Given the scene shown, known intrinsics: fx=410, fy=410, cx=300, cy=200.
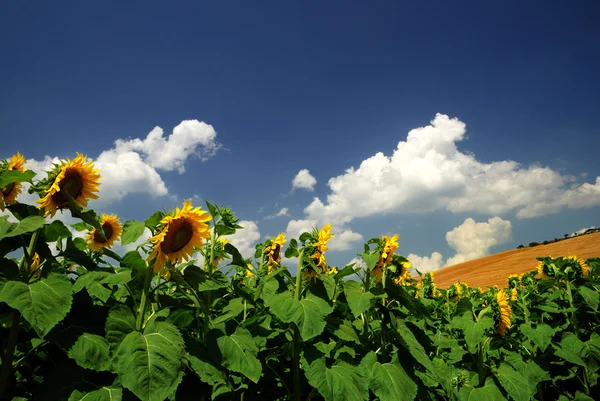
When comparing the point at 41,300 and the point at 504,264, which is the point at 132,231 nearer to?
the point at 41,300

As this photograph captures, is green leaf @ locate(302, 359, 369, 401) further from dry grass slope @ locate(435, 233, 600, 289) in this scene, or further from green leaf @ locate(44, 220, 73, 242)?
dry grass slope @ locate(435, 233, 600, 289)

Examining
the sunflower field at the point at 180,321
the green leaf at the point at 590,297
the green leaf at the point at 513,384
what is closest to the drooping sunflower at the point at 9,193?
the sunflower field at the point at 180,321

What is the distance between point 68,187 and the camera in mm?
2783

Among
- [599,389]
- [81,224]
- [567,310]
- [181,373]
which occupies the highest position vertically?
[81,224]

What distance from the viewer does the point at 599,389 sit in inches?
240

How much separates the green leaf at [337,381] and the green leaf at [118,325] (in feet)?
4.09

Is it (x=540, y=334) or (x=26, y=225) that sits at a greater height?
(x=26, y=225)

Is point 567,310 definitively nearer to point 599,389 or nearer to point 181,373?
point 599,389

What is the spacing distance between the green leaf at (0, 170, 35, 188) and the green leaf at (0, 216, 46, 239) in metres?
0.25

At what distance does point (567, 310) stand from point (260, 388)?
4794 millimetres

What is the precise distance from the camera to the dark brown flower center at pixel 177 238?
260 cm

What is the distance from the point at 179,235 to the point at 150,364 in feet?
2.73

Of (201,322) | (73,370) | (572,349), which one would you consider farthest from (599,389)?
(73,370)

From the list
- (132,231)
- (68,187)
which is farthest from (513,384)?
(68,187)
